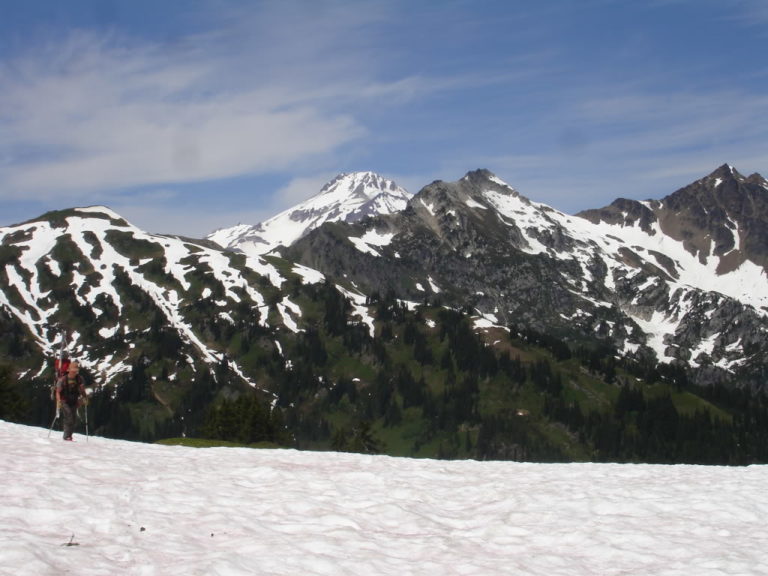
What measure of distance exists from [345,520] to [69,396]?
59.6 ft

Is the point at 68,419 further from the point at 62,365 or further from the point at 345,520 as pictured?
the point at 345,520

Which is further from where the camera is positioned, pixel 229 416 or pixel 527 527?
pixel 229 416

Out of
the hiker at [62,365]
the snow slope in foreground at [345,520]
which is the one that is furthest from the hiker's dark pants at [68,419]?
the snow slope in foreground at [345,520]

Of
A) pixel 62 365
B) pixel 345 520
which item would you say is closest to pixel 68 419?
pixel 62 365

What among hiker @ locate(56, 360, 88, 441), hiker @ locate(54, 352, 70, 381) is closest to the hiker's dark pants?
hiker @ locate(56, 360, 88, 441)

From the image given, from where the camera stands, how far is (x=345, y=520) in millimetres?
19375

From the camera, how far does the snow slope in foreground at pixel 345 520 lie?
15.1 meters

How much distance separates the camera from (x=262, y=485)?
2397 centimetres

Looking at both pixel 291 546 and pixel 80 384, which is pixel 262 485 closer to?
pixel 291 546

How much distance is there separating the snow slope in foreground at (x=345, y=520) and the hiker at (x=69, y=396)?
1.65 metres

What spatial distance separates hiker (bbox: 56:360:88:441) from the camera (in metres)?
31.3

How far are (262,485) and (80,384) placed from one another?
1324cm

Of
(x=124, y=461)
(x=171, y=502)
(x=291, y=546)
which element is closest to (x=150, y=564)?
(x=291, y=546)

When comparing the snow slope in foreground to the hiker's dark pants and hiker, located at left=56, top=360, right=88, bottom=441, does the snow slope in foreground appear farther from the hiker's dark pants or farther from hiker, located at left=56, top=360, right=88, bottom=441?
hiker, located at left=56, top=360, right=88, bottom=441
